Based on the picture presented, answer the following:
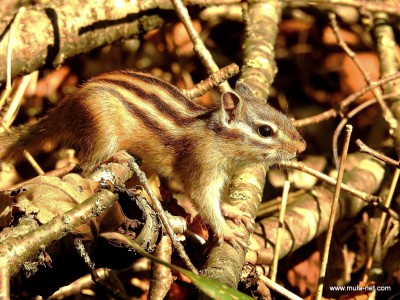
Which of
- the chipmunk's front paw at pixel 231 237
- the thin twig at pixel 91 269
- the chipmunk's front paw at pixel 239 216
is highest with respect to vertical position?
the thin twig at pixel 91 269

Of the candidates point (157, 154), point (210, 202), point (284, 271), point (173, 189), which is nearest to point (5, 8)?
point (157, 154)

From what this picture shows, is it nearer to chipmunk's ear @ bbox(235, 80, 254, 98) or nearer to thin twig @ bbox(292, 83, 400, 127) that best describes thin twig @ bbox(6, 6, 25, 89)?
chipmunk's ear @ bbox(235, 80, 254, 98)

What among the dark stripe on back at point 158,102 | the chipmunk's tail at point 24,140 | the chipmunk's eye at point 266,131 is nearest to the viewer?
the chipmunk's eye at point 266,131

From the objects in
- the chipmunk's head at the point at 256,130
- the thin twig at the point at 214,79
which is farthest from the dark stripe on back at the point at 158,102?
the thin twig at the point at 214,79

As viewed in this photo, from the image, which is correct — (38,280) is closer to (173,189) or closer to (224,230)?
(224,230)

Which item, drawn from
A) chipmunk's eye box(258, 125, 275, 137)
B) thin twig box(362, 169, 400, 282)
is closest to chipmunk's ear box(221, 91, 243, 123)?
chipmunk's eye box(258, 125, 275, 137)

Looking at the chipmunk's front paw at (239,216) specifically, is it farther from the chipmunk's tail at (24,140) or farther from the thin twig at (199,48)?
the chipmunk's tail at (24,140)

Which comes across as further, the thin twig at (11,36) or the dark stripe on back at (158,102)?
the thin twig at (11,36)

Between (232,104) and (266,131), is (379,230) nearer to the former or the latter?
(266,131)
